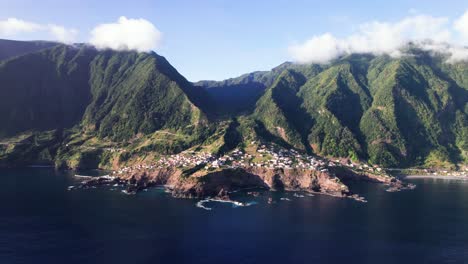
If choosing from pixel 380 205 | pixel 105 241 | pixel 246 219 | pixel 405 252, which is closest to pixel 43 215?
pixel 105 241

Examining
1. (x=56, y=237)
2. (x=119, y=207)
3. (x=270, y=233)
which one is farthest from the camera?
(x=119, y=207)

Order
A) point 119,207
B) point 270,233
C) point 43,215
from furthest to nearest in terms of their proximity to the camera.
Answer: point 119,207 → point 43,215 → point 270,233

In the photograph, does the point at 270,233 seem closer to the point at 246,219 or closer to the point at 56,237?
the point at 246,219

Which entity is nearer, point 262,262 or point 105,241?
point 262,262

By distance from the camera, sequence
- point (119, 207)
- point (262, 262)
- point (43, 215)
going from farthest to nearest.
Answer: point (119, 207)
point (43, 215)
point (262, 262)

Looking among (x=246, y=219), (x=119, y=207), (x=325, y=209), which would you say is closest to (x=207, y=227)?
(x=246, y=219)

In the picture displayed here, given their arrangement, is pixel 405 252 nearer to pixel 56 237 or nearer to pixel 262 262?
pixel 262 262
